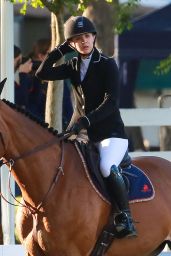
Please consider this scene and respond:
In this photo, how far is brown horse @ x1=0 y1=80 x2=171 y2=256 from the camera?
7250mm

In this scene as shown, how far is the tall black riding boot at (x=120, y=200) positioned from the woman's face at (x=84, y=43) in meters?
0.92

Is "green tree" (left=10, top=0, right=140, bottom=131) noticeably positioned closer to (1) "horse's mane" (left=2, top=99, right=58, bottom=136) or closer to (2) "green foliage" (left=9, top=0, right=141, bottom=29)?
(2) "green foliage" (left=9, top=0, right=141, bottom=29)

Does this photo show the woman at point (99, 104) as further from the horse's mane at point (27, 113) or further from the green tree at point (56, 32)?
the green tree at point (56, 32)

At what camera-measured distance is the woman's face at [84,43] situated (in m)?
7.54

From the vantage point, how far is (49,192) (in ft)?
24.0

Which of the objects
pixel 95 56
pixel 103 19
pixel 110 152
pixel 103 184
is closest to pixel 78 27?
pixel 95 56

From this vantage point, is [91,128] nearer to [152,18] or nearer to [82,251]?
[82,251]

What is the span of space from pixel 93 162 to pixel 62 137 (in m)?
Answer: 0.31

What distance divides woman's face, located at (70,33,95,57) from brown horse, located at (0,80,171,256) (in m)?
0.69

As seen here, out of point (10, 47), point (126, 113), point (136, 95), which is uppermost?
point (10, 47)

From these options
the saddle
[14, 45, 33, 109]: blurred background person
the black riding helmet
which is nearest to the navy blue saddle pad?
the saddle

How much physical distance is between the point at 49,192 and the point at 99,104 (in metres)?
0.84

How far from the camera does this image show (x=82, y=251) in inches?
291

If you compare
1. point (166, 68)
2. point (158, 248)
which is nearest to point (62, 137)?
point (158, 248)
